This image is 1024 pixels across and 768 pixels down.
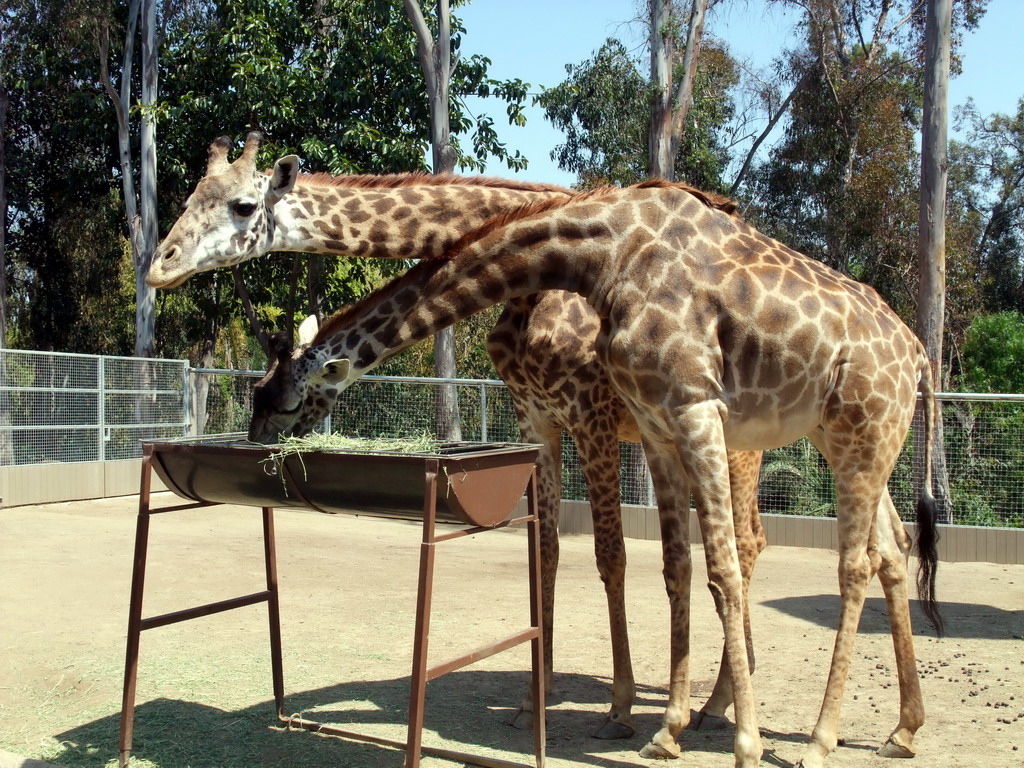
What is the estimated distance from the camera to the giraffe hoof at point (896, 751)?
167 inches

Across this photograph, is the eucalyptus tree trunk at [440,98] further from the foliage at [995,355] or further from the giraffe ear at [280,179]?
the foliage at [995,355]

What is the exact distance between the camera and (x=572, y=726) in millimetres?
4719

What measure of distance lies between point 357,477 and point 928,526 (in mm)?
2932

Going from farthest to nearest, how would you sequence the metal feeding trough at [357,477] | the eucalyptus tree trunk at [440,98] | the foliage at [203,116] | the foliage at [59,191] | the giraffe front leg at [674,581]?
the foliage at [59,191] < the foliage at [203,116] < the eucalyptus tree trunk at [440,98] < the giraffe front leg at [674,581] < the metal feeding trough at [357,477]

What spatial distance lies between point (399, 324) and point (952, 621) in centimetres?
507

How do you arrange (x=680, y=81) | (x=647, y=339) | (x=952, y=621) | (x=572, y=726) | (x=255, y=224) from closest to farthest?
(x=647, y=339) → (x=255, y=224) → (x=572, y=726) → (x=952, y=621) → (x=680, y=81)

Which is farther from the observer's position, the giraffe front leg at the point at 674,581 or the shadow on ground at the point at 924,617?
the shadow on ground at the point at 924,617

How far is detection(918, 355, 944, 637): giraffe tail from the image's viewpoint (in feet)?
15.6

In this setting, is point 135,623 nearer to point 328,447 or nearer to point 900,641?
point 328,447

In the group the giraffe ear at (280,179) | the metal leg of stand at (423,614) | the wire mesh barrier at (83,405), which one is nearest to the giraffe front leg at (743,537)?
the metal leg of stand at (423,614)

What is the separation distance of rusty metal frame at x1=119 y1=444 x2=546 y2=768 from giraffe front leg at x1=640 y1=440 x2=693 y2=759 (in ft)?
1.83

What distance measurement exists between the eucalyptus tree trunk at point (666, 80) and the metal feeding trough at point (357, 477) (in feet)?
41.0

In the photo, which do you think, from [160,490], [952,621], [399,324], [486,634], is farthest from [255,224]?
[160,490]

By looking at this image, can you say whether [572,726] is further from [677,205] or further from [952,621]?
[952,621]
